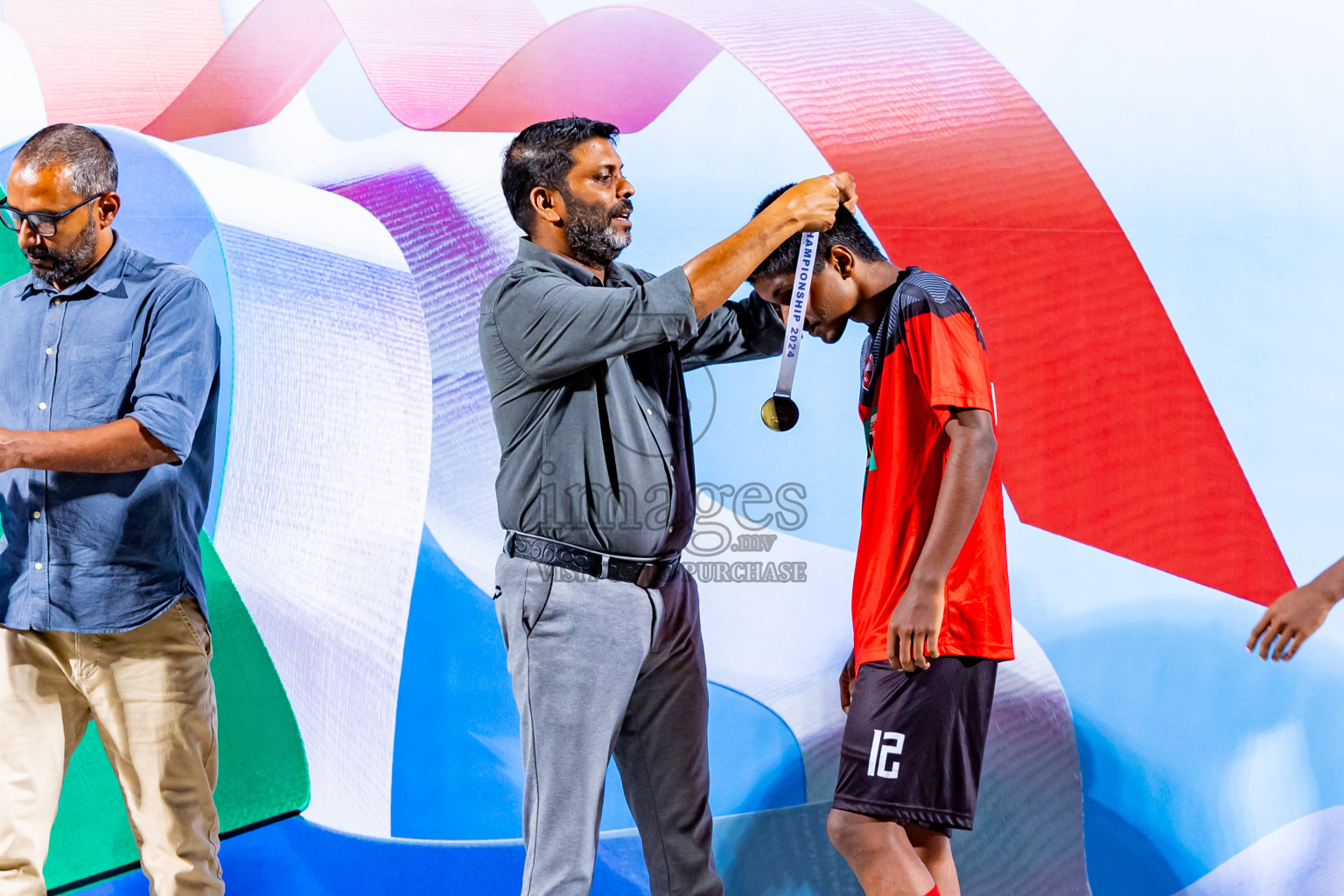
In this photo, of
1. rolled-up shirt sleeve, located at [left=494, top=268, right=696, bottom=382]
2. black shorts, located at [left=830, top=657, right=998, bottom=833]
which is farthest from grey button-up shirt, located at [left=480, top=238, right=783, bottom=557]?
black shorts, located at [left=830, top=657, right=998, bottom=833]

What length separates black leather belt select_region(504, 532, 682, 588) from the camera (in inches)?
73.3

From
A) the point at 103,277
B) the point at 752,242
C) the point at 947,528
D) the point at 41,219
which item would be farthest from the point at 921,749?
the point at 41,219

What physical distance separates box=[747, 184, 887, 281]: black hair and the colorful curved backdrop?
45 centimetres

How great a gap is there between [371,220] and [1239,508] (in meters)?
2.18

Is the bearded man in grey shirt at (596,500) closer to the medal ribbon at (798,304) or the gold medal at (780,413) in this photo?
the medal ribbon at (798,304)

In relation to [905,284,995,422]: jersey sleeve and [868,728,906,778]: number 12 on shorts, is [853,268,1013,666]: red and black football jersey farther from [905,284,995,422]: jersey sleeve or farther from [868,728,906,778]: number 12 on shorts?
[868,728,906,778]: number 12 on shorts

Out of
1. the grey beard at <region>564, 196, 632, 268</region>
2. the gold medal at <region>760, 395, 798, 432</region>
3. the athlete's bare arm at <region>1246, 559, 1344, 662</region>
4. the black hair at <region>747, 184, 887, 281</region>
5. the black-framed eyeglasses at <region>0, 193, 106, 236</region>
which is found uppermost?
the black-framed eyeglasses at <region>0, 193, 106, 236</region>

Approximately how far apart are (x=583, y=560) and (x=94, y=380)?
1.07 m

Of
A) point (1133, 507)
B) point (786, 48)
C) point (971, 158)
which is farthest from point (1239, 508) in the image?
point (786, 48)

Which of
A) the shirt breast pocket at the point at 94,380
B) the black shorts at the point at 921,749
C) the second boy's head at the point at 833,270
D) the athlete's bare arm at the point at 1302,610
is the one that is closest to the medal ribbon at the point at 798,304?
the second boy's head at the point at 833,270

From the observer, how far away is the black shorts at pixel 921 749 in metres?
1.84

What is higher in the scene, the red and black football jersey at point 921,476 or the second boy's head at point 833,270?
the second boy's head at point 833,270

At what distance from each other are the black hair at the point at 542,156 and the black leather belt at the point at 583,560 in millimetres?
628

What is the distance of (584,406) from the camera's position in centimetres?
189
